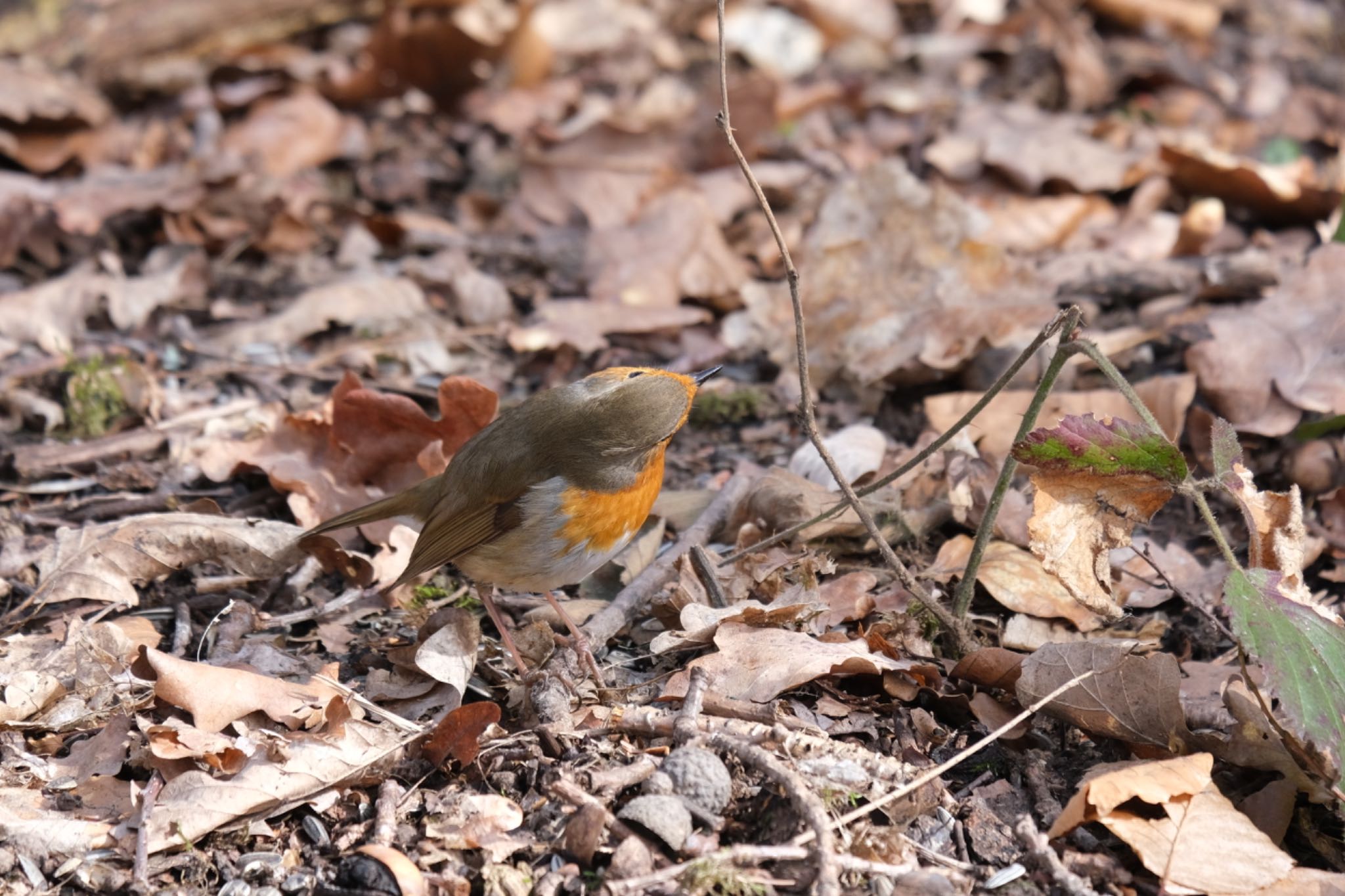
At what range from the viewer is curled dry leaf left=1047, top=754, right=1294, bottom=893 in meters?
2.54

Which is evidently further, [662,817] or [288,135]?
[288,135]

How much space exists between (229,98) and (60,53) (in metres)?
1.05

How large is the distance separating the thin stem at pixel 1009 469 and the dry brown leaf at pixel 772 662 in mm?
249

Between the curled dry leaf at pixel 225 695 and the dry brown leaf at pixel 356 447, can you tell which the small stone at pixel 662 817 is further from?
the dry brown leaf at pixel 356 447

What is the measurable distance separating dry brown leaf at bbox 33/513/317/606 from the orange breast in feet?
3.21

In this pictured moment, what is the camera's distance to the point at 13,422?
15.4 feet

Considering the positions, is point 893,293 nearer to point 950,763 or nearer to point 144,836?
point 950,763

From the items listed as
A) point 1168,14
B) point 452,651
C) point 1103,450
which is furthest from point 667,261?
point 1168,14

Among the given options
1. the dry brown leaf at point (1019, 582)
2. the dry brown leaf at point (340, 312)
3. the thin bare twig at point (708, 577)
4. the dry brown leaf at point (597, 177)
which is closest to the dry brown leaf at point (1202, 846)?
the dry brown leaf at point (1019, 582)

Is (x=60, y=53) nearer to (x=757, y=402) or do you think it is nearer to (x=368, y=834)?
(x=757, y=402)

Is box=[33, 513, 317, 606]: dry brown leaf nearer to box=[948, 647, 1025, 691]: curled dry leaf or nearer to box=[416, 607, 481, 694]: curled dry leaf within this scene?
box=[416, 607, 481, 694]: curled dry leaf

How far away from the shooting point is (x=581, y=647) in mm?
3332

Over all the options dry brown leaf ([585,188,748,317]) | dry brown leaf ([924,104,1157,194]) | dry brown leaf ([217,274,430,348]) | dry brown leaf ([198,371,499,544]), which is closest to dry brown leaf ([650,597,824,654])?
dry brown leaf ([198,371,499,544])

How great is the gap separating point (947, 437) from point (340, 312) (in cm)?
336
